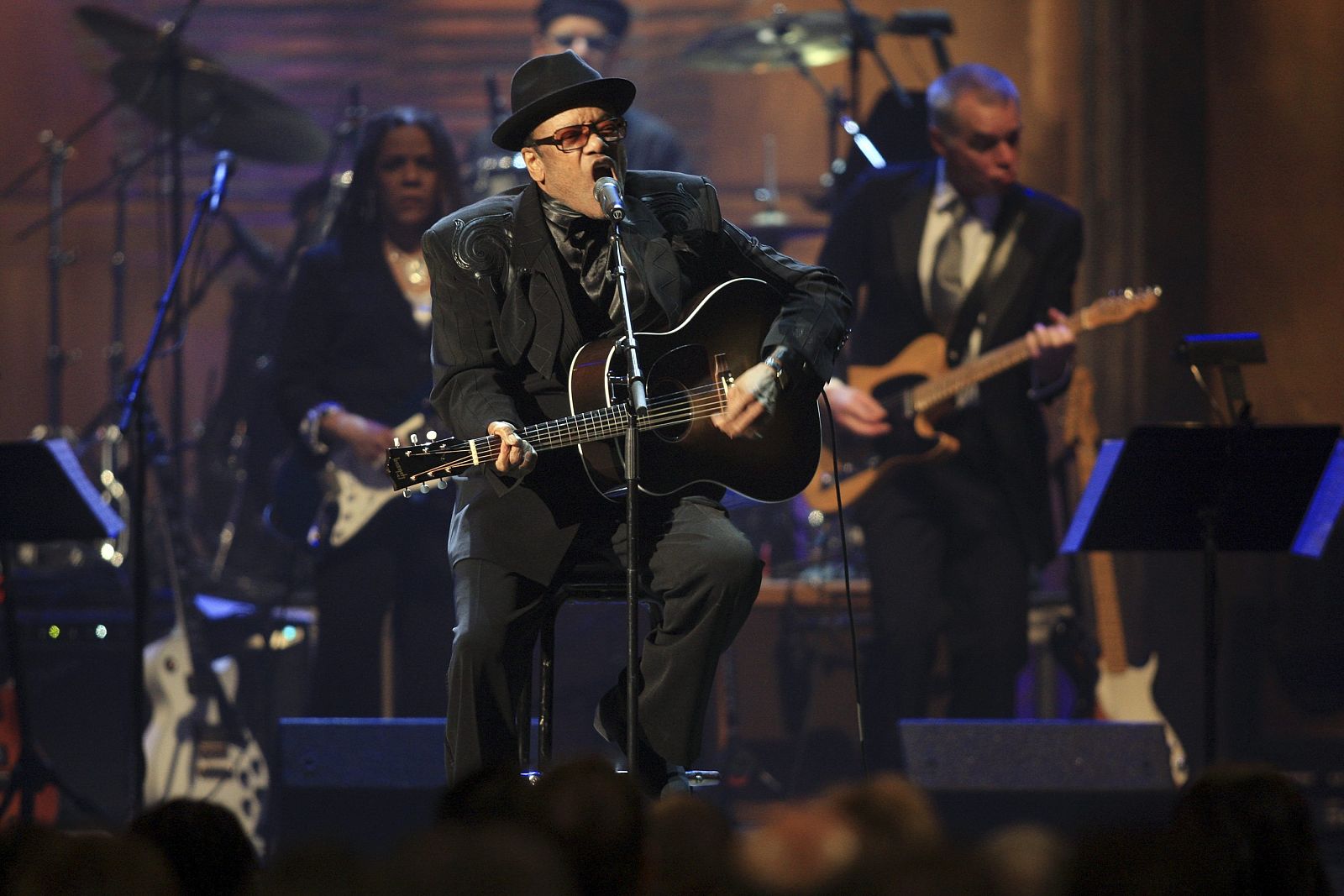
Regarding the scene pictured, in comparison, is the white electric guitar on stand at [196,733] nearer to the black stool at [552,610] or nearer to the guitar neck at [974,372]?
the black stool at [552,610]

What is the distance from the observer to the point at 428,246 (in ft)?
12.8

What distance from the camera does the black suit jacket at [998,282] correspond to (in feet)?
18.7

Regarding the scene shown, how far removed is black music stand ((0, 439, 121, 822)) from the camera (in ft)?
16.4

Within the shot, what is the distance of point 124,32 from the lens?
6828mm

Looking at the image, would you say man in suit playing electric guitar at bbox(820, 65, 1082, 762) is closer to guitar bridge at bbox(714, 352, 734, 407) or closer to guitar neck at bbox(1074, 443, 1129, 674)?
guitar neck at bbox(1074, 443, 1129, 674)

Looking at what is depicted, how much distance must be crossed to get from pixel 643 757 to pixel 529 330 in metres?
1.08

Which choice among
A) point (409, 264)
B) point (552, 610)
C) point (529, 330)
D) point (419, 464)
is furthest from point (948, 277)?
point (419, 464)

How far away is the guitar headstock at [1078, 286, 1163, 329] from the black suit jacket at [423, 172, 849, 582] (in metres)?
2.05

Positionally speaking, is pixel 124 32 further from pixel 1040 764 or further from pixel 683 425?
pixel 1040 764

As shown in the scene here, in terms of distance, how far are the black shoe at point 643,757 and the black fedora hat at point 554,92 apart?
1407mm

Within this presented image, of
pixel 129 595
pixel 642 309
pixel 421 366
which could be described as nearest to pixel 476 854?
pixel 642 309

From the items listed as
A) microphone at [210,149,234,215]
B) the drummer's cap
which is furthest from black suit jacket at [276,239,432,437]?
the drummer's cap

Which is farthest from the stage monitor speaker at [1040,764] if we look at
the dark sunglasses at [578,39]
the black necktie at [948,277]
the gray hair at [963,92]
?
the dark sunglasses at [578,39]

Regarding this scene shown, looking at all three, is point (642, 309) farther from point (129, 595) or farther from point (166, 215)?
point (166, 215)
